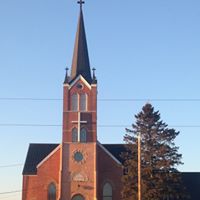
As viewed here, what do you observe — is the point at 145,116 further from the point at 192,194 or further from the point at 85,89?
the point at 192,194

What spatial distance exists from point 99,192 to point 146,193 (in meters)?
8.58

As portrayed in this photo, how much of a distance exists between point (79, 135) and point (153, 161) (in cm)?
940

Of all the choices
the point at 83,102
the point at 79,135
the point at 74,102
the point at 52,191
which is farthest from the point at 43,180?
the point at 83,102

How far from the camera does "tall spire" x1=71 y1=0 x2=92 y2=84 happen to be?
5937cm

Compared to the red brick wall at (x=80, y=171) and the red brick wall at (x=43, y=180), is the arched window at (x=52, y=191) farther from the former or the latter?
the red brick wall at (x=80, y=171)

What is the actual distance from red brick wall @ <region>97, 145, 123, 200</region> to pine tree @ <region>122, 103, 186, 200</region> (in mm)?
Result: 2816

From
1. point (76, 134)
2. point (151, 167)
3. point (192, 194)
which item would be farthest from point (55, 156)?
point (192, 194)

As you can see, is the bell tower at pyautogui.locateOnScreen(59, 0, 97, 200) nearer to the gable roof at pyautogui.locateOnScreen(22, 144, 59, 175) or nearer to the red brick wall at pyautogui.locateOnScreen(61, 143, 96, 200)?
the red brick wall at pyautogui.locateOnScreen(61, 143, 96, 200)

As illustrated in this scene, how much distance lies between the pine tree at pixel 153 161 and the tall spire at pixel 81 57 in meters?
8.92

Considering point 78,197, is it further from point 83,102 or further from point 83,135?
point 83,102

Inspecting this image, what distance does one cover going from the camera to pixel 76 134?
188 ft

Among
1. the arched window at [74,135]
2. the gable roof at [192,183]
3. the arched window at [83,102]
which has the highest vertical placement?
the arched window at [83,102]

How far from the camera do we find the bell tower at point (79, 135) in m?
55.7

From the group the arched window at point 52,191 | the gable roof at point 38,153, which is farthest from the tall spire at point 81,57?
the arched window at point 52,191
